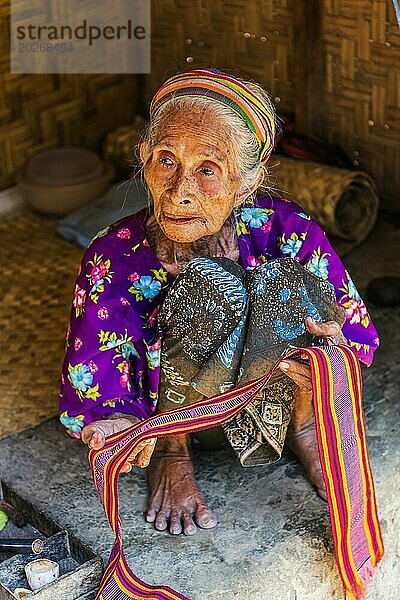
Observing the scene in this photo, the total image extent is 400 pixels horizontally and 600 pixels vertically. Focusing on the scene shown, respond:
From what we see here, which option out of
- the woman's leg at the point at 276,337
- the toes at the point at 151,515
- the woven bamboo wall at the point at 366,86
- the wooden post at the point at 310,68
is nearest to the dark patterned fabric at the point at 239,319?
the woman's leg at the point at 276,337

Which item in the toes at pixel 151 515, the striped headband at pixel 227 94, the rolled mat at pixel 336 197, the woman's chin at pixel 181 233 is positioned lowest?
the toes at pixel 151 515

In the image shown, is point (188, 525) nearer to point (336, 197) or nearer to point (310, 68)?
point (336, 197)

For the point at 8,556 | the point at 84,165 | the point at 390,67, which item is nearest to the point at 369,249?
the point at 390,67

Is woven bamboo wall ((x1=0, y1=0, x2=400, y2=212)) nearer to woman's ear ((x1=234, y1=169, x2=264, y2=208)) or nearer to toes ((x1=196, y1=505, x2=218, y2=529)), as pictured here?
woman's ear ((x1=234, y1=169, x2=264, y2=208))

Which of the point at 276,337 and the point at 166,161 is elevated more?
the point at 166,161

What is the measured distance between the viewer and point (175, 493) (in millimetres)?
2459

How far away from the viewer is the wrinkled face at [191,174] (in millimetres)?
2227

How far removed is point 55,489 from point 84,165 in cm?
194

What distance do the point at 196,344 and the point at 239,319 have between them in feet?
0.37

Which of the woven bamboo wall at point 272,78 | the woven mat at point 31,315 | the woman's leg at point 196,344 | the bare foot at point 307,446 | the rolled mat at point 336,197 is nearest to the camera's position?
the woman's leg at point 196,344

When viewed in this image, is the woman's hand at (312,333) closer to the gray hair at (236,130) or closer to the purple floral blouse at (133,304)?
the purple floral blouse at (133,304)

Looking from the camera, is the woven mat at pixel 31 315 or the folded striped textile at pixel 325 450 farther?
the woven mat at pixel 31 315

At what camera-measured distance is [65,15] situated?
13.6 feet

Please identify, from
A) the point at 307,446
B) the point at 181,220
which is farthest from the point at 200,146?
the point at 307,446
